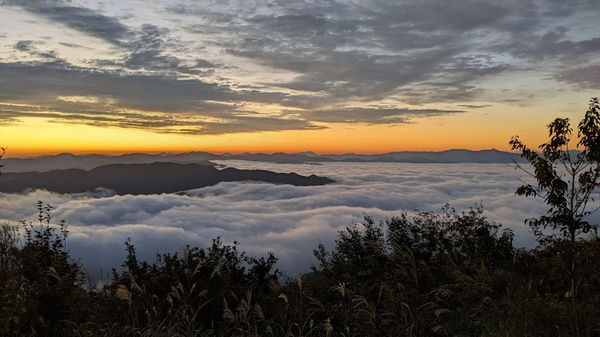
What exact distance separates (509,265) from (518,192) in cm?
187

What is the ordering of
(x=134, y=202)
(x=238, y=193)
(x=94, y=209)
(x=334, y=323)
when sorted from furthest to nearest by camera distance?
(x=238, y=193), (x=134, y=202), (x=94, y=209), (x=334, y=323)

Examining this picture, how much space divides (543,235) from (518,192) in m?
1.03

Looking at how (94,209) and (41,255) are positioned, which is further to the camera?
(94,209)

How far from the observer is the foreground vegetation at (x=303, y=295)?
6586 mm

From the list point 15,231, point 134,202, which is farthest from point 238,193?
point 15,231

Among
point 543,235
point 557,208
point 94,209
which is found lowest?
point 94,209

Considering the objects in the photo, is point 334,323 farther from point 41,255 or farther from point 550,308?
point 41,255

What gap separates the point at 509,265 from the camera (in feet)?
33.7

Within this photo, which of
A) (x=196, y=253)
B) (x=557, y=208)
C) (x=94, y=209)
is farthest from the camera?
(x=94, y=209)

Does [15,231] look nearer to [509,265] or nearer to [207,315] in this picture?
[207,315]

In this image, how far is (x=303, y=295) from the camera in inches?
358

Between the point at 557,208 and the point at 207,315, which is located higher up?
the point at 557,208

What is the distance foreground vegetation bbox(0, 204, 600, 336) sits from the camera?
6586 millimetres

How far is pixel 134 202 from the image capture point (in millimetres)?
166500
